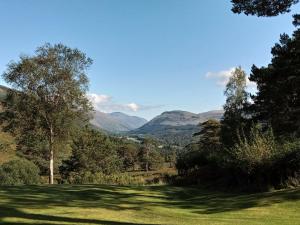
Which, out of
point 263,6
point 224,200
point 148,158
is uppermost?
point 148,158

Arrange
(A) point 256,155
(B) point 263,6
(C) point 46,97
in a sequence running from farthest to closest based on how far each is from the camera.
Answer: (C) point 46,97 → (A) point 256,155 → (B) point 263,6

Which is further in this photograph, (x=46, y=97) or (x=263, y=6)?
(x=46, y=97)

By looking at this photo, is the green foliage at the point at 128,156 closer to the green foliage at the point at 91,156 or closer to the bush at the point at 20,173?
A: the green foliage at the point at 91,156

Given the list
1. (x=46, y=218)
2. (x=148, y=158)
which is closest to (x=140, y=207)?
(x=46, y=218)

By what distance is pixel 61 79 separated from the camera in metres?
37.2

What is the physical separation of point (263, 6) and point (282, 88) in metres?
15.6

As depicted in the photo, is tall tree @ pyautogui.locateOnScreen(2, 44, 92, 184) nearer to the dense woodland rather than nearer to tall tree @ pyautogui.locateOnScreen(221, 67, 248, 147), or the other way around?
the dense woodland

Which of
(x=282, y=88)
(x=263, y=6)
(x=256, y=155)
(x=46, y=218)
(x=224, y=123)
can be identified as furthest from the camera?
A: (x=224, y=123)

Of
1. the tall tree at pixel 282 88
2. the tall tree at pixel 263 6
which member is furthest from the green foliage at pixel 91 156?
the tall tree at pixel 263 6

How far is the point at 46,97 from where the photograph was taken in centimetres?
3681

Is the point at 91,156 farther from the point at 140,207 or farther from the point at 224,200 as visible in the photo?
the point at 140,207

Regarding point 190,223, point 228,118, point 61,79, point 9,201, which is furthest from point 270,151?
point 228,118

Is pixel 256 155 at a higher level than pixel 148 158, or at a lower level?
lower

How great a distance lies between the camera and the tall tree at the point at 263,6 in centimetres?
1532
